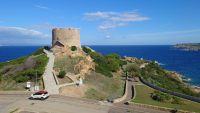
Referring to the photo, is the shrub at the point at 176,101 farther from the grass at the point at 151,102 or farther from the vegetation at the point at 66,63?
the vegetation at the point at 66,63

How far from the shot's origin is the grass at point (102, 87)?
162 ft

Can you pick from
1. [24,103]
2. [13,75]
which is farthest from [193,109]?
[13,75]

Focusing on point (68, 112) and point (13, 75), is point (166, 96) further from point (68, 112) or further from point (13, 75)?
point (13, 75)

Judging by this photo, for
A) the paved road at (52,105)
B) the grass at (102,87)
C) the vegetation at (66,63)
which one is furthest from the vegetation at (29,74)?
the paved road at (52,105)

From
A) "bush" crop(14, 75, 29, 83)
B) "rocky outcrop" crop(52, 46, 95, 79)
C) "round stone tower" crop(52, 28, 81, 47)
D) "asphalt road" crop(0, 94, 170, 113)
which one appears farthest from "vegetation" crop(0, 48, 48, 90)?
"asphalt road" crop(0, 94, 170, 113)

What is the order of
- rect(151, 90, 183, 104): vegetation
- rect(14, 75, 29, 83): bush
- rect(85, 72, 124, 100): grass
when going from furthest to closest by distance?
rect(14, 75, 29, 83): bush → rect(85, 72, 124, 100): grass → rect(151, 90, 183, 104): vegetation

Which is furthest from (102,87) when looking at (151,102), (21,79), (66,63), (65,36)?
(65,36)

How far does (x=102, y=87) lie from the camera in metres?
56.4

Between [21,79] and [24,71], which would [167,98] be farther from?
[24,71]

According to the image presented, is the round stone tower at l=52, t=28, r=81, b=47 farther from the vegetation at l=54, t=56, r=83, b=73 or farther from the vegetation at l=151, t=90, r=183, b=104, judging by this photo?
the vegetation at l=151, t=90, r=183, b=104

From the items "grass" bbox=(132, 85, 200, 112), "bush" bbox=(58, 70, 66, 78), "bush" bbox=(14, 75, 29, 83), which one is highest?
"bush" bbox=(58, 70, 66, 78)

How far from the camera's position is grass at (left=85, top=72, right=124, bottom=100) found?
49372mm

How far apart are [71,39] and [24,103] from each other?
3674 centimetres

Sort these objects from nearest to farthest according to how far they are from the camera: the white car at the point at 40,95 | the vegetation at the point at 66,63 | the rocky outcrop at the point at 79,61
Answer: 1. the white car at the point at 40,95
2. the rocky outcrop at the point at 79,61
3. the vegetation at the point at 66,63
